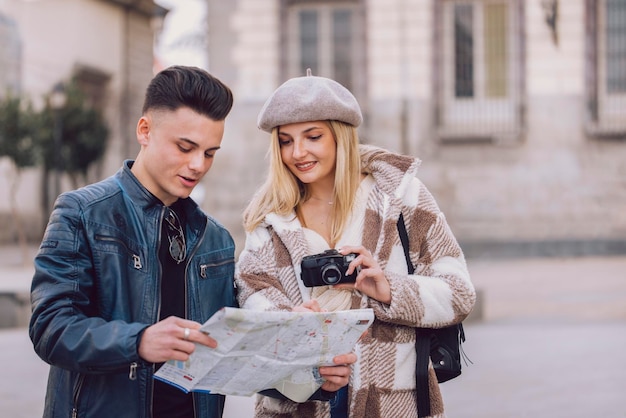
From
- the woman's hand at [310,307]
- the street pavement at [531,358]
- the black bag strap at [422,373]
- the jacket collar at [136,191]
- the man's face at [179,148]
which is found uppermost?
the man's face at [179,148]

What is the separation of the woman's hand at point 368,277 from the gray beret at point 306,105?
484mm

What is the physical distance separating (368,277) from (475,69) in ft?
53.9

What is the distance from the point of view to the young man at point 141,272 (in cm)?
218

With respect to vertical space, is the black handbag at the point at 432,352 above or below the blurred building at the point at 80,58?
below

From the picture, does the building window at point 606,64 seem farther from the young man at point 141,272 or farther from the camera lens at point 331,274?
the young man at point 141,272

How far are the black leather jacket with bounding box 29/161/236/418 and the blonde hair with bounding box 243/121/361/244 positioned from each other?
0.37 metres

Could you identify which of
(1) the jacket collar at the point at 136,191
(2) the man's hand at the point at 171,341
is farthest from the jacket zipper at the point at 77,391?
(1) the jacket collar at the point at 136,191

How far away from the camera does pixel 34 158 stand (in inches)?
770

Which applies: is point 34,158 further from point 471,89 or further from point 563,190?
point 563,190

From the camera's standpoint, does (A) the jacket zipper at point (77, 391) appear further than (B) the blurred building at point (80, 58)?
No

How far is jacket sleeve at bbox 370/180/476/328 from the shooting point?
2.72 metres

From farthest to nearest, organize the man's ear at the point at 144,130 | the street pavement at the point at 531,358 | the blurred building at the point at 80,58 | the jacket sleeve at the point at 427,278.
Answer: the blurred building at the point at 80,58
the street pavement at the point at 531,358
the jacket sleeve at the point at 427,278
the man's ear at the point at 144,130

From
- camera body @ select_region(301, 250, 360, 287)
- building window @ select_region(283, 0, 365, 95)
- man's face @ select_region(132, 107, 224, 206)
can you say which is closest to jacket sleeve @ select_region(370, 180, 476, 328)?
camera body @ select_region(301, 250, 360, 287)

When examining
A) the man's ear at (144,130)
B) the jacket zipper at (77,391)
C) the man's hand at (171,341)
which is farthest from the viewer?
the man's ear at (144,130)
